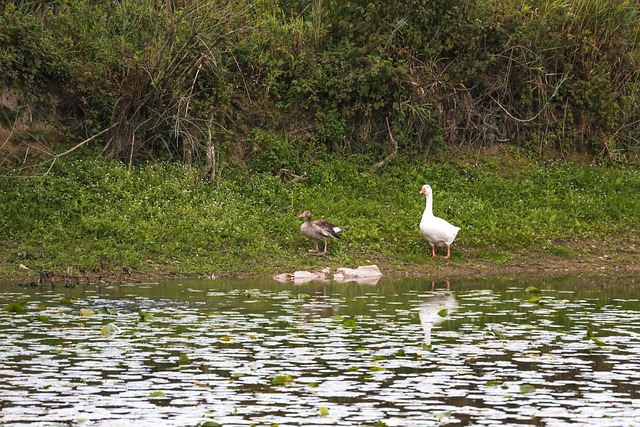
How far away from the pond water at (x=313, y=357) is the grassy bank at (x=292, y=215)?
1826 mm

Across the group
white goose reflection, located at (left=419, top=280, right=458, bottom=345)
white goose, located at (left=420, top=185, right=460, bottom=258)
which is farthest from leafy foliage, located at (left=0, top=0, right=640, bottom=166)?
white goose reflection, located at (left=419, top=280, right=458, bottom=345)

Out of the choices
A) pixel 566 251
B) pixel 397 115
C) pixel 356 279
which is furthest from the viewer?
pixel 397 115

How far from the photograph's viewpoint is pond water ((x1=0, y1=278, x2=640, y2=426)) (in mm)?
8461

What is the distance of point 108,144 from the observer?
20.6m

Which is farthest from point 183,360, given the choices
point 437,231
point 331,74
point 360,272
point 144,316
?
point 331,74

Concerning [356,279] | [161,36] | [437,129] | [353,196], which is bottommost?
[356,279]

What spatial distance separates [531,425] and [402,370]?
2.10m

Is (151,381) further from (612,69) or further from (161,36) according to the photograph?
(612,69)

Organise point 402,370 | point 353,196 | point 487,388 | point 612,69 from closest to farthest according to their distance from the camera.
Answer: point 487,388 < point 402,370 < point 353,196 < point 612,69

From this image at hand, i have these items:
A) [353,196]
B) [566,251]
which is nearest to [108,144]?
[353,196]

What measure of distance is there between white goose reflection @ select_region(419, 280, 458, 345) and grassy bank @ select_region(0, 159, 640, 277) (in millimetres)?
2864

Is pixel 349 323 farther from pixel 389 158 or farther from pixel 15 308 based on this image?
pixel 389 158

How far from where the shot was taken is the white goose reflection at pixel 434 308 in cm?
1263

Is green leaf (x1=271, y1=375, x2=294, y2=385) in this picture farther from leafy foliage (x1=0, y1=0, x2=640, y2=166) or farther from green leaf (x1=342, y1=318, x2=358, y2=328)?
leafy foliage (x1=0, y1=0, x2=640, y2=166)
